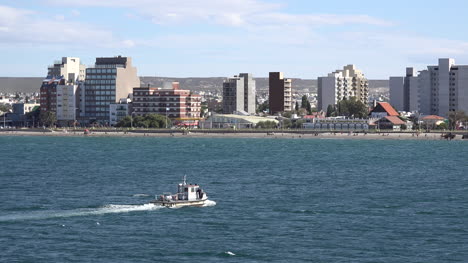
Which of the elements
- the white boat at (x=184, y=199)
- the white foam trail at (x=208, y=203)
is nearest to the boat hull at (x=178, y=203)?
the white boat at (x=184, y=199)

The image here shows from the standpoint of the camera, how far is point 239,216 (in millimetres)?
69812

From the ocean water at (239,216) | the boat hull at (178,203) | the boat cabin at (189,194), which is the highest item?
the boat cabin at (189,194)

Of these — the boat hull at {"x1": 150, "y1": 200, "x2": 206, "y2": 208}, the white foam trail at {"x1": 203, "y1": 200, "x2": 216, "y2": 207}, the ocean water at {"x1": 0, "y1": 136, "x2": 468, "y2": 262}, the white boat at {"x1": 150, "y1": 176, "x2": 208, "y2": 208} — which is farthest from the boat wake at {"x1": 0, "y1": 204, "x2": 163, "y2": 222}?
the white foam trail at {"x1": 203, "y1": 200, "x2": 216, "y2": 207}

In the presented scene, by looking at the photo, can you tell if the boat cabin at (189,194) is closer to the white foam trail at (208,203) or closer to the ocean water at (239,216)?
the white foam trail at (208,203)

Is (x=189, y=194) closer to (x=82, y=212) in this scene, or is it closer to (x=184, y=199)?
(x=184, y=199)

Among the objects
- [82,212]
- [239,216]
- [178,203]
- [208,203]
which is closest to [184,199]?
[178,203]

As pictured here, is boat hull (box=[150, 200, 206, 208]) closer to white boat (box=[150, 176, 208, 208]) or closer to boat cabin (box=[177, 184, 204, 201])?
white boat (box=[150, 176, 208, 208])

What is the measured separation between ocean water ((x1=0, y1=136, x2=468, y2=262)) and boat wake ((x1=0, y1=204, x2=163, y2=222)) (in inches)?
3.1

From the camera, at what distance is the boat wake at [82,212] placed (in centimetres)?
6825

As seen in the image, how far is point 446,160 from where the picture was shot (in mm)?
145625

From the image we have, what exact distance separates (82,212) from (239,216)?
1171cm

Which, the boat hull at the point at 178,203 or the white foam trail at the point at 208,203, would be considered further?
the white foam trail at the point at 208,203

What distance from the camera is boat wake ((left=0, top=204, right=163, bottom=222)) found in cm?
6825

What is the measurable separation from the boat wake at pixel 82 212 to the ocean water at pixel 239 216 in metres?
0.08
